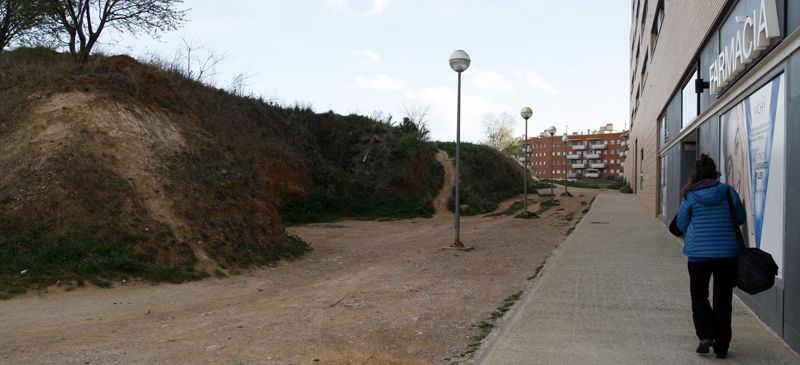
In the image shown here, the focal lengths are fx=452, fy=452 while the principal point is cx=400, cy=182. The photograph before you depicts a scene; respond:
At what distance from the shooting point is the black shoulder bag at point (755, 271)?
11.3 ft

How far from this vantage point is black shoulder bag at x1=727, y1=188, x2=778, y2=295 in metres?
3.44

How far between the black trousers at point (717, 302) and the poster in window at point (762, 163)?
102cm

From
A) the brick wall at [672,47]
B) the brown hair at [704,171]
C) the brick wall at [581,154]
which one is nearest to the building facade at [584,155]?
the brick wall at [581,154]

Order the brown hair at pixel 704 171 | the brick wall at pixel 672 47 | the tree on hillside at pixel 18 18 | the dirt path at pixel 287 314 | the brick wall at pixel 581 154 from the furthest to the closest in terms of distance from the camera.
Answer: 1. the brick wall at pixel 581 154
2. the tree on hillside at pixel 18 18
3. the brick wall at pixel 672 47
4. the dirt path at pixel 287 314
5. the brown hair at pixel 704 171

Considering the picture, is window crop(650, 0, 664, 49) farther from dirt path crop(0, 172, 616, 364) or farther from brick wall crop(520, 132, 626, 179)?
brick wall crop(520, 132, 626, 179)

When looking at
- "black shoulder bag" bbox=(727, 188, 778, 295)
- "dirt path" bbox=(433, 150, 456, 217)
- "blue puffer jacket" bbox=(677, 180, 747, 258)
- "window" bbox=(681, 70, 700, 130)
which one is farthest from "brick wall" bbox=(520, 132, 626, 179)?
"black shoulder bag" bbox=(727, 188, 778, 295)

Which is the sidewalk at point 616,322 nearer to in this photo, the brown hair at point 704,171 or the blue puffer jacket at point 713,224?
the blue puffer jacket at point 713,224

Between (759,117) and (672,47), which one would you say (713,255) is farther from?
(672,47)

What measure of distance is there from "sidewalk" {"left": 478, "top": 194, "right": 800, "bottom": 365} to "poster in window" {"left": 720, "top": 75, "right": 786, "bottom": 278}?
940mm

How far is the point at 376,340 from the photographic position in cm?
464

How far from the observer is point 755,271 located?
3494mm

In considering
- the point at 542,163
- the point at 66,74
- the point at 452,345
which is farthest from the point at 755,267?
the point at 542,163

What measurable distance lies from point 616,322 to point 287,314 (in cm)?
390

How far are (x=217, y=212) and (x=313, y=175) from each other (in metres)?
14.3
